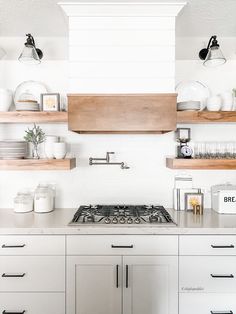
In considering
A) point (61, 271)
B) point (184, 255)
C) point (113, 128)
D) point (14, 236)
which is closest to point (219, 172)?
point (184, 255)

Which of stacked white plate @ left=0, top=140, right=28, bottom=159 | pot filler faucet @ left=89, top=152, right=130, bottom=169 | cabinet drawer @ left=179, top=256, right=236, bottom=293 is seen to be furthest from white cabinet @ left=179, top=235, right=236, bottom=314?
stacked white plate @ left=0, top=140, right=28, bottom=159

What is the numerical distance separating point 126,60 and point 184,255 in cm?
151

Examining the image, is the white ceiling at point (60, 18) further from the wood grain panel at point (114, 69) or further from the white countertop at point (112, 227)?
the white countertop at point (112, 227)

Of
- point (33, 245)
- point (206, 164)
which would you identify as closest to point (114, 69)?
point (206, 164)

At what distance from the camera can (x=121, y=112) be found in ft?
6.93

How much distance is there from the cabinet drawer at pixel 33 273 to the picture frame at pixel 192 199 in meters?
1.17

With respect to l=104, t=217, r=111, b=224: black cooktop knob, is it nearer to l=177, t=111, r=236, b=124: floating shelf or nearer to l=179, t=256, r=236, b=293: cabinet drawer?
l=179, t=256, r=236, b=293: cabinet drawer

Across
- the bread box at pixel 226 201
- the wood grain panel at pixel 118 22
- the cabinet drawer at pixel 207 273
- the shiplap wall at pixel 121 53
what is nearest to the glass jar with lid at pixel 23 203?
the shiplap wall at pixel 121 53

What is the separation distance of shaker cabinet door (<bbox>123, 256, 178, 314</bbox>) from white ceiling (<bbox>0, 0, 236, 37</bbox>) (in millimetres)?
1807

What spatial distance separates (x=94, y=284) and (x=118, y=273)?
191 millimetres

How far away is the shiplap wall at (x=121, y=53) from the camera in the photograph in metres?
2.11

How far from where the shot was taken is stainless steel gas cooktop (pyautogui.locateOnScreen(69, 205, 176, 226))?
6.92 ft

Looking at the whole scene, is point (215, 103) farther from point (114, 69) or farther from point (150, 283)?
point (150, 283)

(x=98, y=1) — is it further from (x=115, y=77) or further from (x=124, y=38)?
(x=115, y=77)
